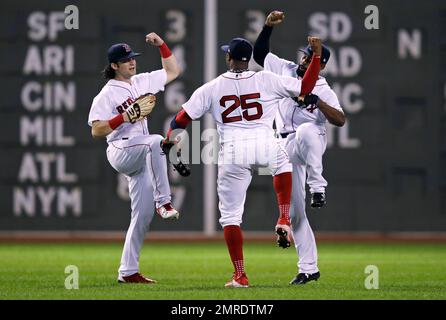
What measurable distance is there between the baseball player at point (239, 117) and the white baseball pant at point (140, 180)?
0.55 m

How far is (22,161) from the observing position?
13578mm

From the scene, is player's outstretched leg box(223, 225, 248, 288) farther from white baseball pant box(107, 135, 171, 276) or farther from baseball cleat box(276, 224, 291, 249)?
white baseball pant box(107, 135, 171, 276)

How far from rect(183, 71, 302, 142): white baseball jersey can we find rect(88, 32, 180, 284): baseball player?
0.63m

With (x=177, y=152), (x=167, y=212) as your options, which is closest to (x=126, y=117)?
(x=177, y=152)

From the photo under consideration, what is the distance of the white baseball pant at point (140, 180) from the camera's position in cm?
841

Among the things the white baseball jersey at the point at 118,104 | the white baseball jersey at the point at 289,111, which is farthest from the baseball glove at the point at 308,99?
the white baseball jersey at the point at 118,104

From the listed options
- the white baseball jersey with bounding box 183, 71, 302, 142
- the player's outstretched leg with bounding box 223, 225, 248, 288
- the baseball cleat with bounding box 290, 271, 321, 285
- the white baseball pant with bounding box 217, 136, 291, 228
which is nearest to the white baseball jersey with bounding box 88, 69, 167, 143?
the white baseball jersey with bounding box 183, 71, 302, 142

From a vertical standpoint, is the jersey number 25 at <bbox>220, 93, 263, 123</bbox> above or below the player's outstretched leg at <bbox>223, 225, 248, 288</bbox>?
above

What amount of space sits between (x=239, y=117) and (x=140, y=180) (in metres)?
1.16

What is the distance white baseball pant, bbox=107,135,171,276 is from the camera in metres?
8.41

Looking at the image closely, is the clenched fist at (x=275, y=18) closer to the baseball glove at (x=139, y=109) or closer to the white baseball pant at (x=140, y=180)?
the baseball glove at (x=139, y=109)

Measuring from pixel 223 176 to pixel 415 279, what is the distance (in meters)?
2.26
